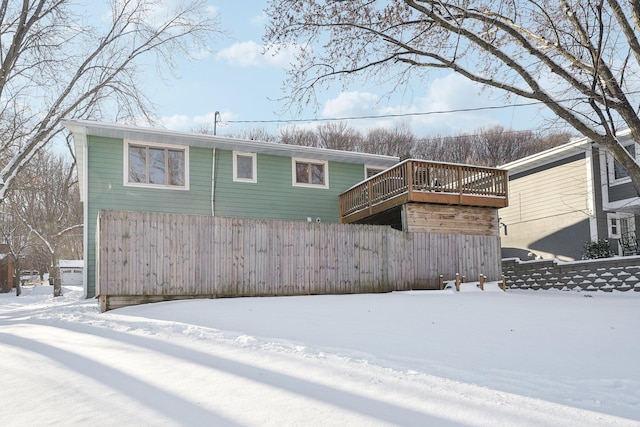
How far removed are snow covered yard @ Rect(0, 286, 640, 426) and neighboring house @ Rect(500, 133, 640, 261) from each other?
10.2 meters

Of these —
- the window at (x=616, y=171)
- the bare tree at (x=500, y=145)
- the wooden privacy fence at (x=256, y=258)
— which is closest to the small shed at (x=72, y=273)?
the wooden privacy fence at (x=256, y=258)

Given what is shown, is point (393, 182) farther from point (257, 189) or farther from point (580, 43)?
point (580, 43)

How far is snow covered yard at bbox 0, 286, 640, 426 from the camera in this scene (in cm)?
300

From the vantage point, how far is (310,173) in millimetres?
16484

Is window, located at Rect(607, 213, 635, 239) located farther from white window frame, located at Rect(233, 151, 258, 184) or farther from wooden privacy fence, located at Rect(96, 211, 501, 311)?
white window frame, located at Rect(233, 151, 258, 184)

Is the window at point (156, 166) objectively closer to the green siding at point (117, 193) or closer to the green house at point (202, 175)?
the green house at point (202, 175)

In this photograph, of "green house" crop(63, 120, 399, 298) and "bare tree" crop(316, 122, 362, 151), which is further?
"bare tree" crop(316, 122, 362, 151)

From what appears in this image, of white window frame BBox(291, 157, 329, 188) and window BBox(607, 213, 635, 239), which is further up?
white window frame BBox(291, 157, 329, 188)

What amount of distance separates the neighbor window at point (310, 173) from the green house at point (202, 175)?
1.3 inches

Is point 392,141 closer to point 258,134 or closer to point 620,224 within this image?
point 258,134

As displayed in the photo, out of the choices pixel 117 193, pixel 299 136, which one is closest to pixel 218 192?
pixel 117 193

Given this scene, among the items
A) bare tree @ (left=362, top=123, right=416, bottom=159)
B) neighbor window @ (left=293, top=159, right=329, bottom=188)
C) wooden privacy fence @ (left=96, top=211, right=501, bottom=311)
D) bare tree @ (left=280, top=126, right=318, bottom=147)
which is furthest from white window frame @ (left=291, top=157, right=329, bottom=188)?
bare tree @ (left=362, top=123, right=416, bottom=159)

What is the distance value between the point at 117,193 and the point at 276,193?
15.6ft

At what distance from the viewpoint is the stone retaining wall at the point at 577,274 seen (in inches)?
493
